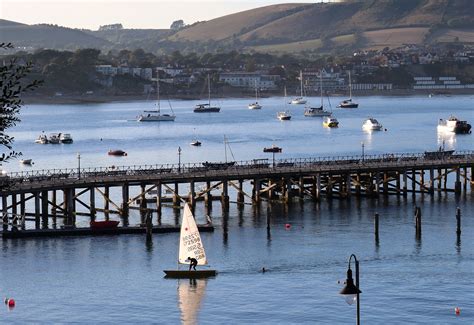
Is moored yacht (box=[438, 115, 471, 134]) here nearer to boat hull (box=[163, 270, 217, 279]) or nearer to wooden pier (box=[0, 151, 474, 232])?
wooden pier (box=[0, 151, 474, 232])

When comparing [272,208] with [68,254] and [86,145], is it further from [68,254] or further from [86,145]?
[86,145]

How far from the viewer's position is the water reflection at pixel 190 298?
6216 centimetres

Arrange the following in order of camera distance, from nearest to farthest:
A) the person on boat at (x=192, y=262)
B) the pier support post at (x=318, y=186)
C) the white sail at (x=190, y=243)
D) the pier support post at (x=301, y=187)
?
the white sail at (x=190, y=243) < the person on boat at (x=192, y=262) < the pier support post at (x=318, y=186) < the pier support post at (x=301, y=187)

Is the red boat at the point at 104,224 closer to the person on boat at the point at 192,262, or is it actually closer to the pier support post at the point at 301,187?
the person on boat at the point at 192,262

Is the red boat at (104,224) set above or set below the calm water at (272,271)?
above

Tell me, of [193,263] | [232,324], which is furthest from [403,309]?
[193,263]

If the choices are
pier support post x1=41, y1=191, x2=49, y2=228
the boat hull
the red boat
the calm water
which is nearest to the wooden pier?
pier support post x1=41, y1=191, x2=49, y2=228

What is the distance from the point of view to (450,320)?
6022cm

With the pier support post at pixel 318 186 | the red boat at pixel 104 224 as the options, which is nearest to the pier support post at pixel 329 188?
the pier support post at pixel 318 186

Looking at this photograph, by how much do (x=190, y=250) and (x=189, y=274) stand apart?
139 cm

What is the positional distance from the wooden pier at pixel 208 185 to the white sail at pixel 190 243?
1654 centimetres

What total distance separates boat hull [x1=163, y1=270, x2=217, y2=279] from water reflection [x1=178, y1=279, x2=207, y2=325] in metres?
0.40

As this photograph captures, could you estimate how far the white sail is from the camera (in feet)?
229

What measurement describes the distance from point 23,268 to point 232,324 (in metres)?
17.0
